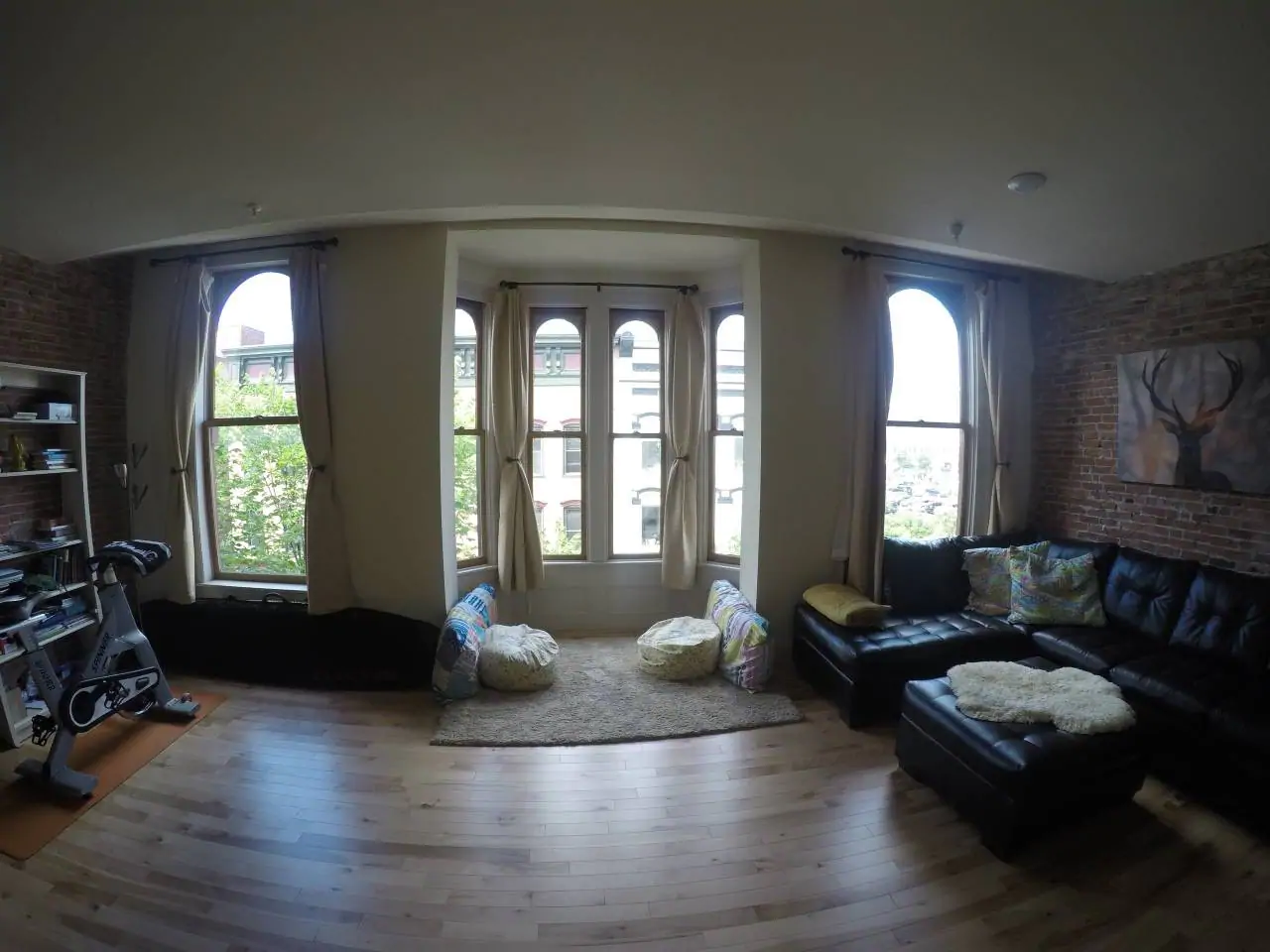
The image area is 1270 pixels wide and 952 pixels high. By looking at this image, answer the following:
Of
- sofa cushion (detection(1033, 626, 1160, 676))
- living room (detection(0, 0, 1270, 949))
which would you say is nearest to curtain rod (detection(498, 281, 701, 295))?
living room (detection(0, 0, 1270, 949))

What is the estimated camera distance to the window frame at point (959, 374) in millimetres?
3518

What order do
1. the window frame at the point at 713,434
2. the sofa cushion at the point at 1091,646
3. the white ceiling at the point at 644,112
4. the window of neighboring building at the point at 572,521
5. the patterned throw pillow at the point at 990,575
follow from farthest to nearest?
1. the window of neighboring building at the point at 572,521
2. the window frame at the point at 713,434
3. the patterned throw pillow at the point at 990,575
4. the sofa cushion at the point at 1091,646
5. the white ceiling at the point at 644,112

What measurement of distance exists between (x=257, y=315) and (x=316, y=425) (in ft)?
3.64

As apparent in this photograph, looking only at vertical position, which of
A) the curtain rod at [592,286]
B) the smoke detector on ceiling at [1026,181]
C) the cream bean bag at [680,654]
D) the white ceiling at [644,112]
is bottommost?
the cream bean bag at [680,654]

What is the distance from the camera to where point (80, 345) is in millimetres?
3041

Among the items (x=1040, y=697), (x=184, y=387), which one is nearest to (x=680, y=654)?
(x=1040, y=697)

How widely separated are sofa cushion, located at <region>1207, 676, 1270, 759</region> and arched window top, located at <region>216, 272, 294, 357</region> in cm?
544

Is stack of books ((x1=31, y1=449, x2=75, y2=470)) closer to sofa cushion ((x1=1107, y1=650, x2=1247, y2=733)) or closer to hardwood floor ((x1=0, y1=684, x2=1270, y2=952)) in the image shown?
hardwood floor ((x1=0, y1=684, x2=1270, y2=952))

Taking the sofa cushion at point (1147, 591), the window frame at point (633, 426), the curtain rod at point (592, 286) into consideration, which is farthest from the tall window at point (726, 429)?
the sofa cushion at point (1147, 591)

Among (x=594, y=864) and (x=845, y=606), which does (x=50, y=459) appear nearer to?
(x=594, y=864)

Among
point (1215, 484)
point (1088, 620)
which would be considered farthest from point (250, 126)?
point (1215, 484)

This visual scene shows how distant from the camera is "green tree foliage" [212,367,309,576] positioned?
331 centimetres

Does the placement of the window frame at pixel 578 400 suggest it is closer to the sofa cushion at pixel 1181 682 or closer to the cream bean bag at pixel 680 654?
the cream bean bag at pixel 680 654

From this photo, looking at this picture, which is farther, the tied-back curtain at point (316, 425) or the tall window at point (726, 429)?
the tall window at point (726, 429)
